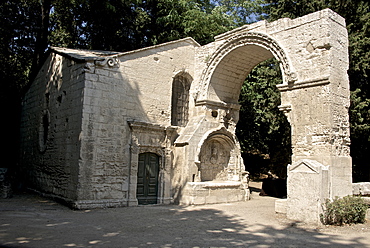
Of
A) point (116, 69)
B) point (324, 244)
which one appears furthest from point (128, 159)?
point (324, 244)

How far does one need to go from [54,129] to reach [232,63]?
21.6 feet

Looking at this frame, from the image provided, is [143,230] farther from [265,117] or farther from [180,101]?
[265,117]

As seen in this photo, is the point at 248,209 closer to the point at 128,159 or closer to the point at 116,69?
the point at 128,159

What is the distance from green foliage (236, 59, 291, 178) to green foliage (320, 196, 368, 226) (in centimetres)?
700

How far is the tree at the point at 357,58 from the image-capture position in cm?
1217

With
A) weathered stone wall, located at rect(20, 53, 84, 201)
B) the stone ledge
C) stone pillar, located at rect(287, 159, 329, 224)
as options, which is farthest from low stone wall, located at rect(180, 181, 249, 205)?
weathered stone wall, located at rect(20, 53, 84, 201)

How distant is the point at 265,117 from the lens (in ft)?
46.9

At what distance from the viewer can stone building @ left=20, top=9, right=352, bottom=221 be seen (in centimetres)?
794

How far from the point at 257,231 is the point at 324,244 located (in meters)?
1.41

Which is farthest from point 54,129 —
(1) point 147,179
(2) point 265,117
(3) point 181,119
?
(2) point 265,117

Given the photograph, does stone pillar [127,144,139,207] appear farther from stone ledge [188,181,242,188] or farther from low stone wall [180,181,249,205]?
stone ledge [188,181,242,188]

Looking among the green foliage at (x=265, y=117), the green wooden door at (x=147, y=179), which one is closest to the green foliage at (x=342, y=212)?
the green wooden door at (x=147, y=179)

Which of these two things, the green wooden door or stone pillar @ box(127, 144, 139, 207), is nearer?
stone pillar @ box(127, 144, 139, 207)

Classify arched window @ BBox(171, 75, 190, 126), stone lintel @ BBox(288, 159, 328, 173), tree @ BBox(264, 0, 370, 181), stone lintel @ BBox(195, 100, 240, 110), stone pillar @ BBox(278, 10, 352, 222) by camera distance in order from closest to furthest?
stone lintel @ BBox(288, 159, 328, 173) < stone pillar @ BBox(278, 10, 352, 222) < stone lintel @ BBox(195, 100, 240, 110) < arched window @ BBox(171, 75, 190, 126) < tree @ BBox(264, 0, 370, 181)
